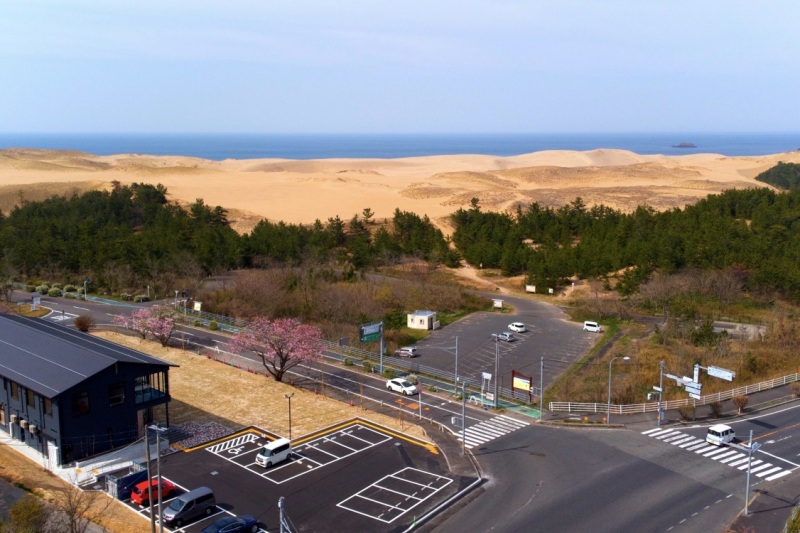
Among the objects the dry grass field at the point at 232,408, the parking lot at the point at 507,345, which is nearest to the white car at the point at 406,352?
the parking lot at the point at 507,345

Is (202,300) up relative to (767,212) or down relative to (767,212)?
down

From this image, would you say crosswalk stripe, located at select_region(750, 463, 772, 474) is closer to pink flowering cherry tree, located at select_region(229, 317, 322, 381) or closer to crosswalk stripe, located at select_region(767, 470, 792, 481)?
crosswalk stripe, located at select_region(767, 470, 792, 481)

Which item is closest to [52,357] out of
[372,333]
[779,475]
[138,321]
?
[138,321]

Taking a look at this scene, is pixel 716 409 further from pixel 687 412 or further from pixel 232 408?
pixel 232 408

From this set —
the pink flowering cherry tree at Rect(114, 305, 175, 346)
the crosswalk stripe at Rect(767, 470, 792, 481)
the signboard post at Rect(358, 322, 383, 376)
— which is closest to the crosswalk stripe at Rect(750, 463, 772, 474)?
the crosswalk stripe at Rect(767, 470, 792, 481)

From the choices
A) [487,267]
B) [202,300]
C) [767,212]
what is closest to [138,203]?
[202,300]

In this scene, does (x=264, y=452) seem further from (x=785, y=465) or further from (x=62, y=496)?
(x=785, y=465)

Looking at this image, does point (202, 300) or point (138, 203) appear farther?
point (138, 203)
